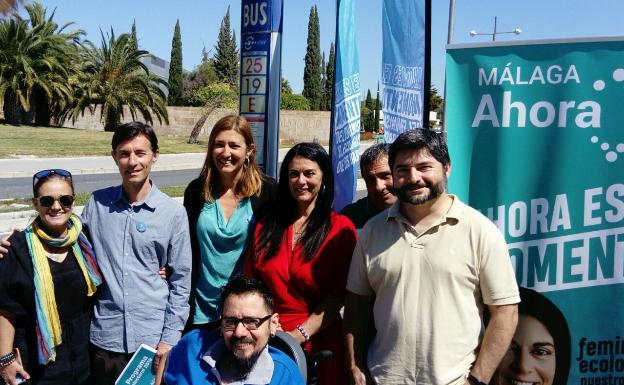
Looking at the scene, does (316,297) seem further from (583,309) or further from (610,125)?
(610,125)

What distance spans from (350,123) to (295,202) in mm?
2145

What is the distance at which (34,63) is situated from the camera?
105 ft

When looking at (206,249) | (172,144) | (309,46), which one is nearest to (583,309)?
(206,249)

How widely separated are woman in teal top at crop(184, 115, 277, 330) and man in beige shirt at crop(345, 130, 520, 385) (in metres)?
1.04

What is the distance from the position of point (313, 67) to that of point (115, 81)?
23.3 m

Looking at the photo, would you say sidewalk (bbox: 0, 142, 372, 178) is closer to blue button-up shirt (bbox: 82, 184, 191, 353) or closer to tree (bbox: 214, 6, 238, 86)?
blue button-up shirt (bbox: 82, 184, 191, 353)

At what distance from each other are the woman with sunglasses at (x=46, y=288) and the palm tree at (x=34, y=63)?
102ft

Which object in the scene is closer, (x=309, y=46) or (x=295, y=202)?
(x=295, y=202)

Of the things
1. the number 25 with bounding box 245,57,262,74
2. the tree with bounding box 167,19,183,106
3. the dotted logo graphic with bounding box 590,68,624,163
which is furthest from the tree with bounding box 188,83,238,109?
the dotted logo graphic with bounding box 590,68,624,163

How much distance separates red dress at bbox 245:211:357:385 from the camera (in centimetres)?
311

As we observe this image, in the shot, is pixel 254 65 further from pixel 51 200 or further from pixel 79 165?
pixel 79 165

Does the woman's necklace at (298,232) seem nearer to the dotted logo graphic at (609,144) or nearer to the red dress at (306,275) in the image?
the red dress at (306,275)

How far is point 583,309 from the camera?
9.59ft

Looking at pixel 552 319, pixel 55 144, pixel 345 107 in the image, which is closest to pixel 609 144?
pixel 552 319
